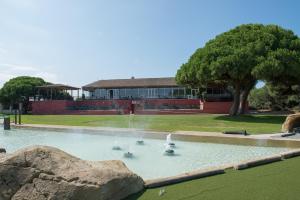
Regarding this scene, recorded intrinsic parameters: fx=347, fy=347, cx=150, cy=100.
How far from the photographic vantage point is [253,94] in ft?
158

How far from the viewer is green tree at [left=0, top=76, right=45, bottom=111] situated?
50.5 metres

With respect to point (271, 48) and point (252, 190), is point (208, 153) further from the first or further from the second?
point (271, 48)

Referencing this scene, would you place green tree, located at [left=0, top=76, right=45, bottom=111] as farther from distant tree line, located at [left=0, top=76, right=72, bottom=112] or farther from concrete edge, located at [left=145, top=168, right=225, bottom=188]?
concrete edge, located at [left=145, top=168, right=225, bottom=188]

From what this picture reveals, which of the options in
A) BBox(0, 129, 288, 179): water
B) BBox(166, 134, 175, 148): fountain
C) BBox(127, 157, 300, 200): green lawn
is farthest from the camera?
BBox(166, 134, 175, 148): fountain

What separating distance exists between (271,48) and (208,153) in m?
18.1

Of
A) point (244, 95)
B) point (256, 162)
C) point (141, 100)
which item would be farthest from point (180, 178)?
point (141, 100)

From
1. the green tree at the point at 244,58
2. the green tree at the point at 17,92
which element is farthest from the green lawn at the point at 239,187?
the green tree at the point at 17,92

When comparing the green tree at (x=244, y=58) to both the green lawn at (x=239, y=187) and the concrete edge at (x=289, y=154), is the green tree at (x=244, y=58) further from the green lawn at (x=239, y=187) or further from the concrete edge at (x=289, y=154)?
the green lawn at (x=239, y=187)

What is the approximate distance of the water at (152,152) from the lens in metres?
9.01

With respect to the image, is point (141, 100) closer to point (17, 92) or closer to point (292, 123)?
point (17, 92)

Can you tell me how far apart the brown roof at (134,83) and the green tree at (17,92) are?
8311 millimetres

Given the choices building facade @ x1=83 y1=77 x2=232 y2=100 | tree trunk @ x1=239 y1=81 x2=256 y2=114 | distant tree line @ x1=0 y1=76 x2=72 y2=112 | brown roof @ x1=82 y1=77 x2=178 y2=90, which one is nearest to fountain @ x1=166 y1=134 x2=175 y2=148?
tree trunk @ x1=239 y1=81 x2=256 y2=114

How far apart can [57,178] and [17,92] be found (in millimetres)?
49163

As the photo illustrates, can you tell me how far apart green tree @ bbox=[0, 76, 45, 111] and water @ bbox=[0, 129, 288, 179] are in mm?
35893
